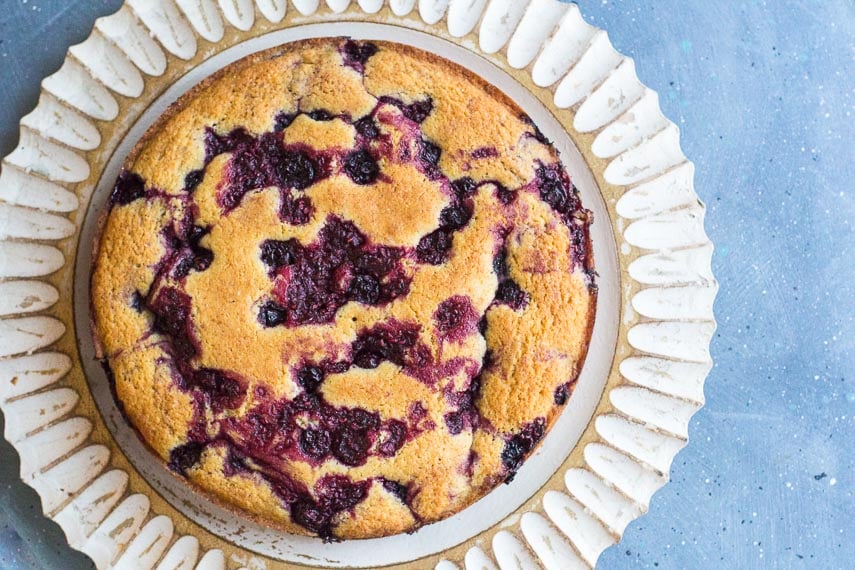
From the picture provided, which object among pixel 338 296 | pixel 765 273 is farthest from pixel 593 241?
pixel 338 296

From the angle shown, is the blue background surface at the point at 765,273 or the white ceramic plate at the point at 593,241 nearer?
the white ceramic plate at the point at 593,241

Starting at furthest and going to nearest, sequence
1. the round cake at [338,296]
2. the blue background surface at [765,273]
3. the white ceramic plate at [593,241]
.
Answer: the blue background surface at [765,273] → the white ceramic plate at [593,241] → the round cake at [338,296]

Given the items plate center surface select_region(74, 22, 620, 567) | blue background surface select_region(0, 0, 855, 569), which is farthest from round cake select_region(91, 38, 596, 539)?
blue background surface select_region(0, 0, 855, 569)

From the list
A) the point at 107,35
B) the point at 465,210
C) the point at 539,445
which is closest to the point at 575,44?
the point at 465,210

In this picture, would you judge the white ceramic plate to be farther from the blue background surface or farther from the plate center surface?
the blue background surface

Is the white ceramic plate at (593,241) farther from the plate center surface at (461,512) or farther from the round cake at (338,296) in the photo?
the round cake at (338,296)

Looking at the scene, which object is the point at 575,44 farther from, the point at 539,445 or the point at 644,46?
the point at 539,445

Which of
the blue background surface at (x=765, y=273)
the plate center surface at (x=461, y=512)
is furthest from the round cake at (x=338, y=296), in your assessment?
the blue background surface at (x=765, y=273)
